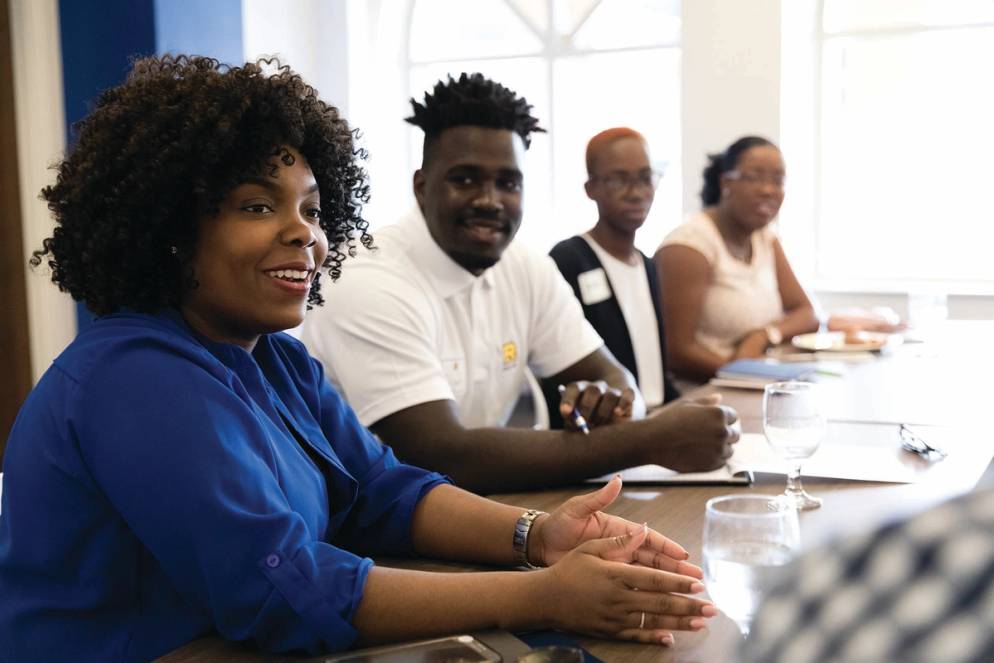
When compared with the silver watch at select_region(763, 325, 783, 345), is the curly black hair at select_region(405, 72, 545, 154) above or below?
above

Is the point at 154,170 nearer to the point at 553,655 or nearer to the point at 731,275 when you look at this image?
the point at 553,655

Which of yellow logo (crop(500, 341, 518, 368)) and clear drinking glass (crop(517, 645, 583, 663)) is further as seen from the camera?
yellow logo (crop(500, 341, 518, 368))

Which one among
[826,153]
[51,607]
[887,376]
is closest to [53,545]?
[51,607]

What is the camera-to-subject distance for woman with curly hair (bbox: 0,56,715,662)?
1.12 metres

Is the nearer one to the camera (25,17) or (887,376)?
(887,376)

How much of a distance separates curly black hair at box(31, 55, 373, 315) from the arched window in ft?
17.4

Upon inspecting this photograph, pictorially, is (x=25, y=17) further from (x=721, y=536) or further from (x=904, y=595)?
(x=904, y=595)

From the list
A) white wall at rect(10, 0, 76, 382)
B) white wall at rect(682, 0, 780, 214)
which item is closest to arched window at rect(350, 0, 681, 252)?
white wall at rect(682, 0, 780, 214)

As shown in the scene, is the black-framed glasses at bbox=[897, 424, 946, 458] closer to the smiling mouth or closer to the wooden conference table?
the wooden conference table

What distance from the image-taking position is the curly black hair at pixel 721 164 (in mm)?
4043

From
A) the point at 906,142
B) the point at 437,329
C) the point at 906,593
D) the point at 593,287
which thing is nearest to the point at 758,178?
the point at 593,287

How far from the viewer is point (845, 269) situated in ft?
20.9

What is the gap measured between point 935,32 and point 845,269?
1484mm

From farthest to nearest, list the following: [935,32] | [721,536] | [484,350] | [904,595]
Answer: [935,32] < [484,350] < [721,536] < [904,595]
